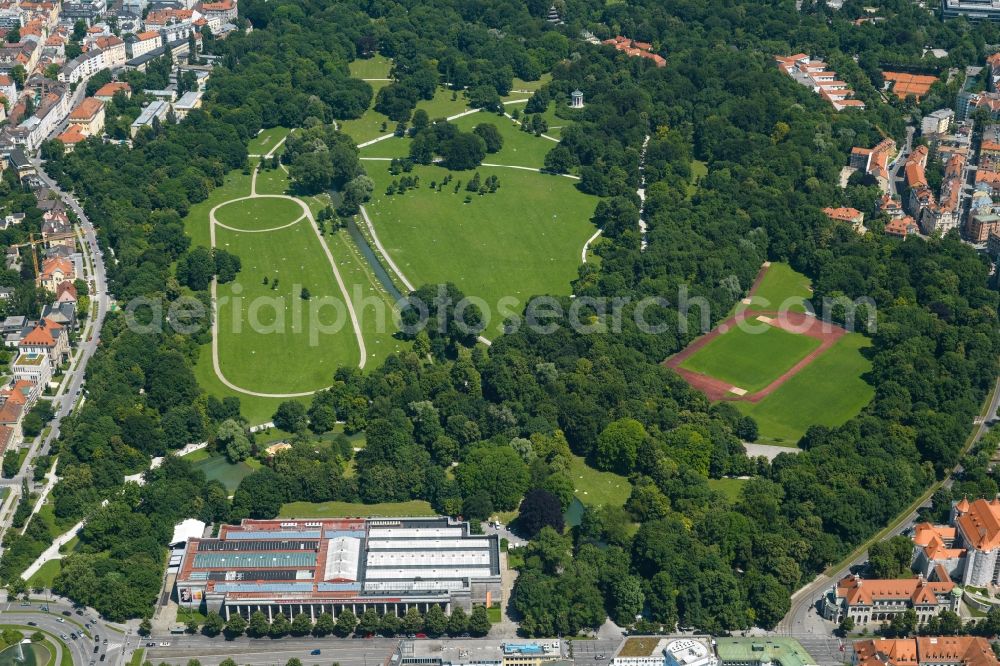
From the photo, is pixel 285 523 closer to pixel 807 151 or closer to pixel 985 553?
pixel 985 553

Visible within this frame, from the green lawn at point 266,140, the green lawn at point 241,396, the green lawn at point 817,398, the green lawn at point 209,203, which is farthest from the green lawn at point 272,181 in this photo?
the green lawn at point 817,398

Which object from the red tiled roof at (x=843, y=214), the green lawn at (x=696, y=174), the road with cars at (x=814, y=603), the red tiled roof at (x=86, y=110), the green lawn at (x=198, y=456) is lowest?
the green lawn at (x=198, y=456)

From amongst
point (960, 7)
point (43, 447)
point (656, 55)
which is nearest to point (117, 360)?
point (43, 447)

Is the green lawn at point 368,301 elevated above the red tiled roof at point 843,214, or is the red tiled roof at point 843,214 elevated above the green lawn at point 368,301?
the red tiled roof at point 843,214

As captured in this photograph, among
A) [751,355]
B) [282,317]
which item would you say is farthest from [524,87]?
[751,355]

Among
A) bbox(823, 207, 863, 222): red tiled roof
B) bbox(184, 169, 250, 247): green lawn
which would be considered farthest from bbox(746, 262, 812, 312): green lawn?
bbox(184, 169, 250, 247): green lawn

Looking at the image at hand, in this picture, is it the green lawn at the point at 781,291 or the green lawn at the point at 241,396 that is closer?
the green lawn at the point at 241,396

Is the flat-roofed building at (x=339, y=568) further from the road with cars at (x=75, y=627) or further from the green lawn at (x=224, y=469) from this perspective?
the green lawn at (x=224, y=469)
